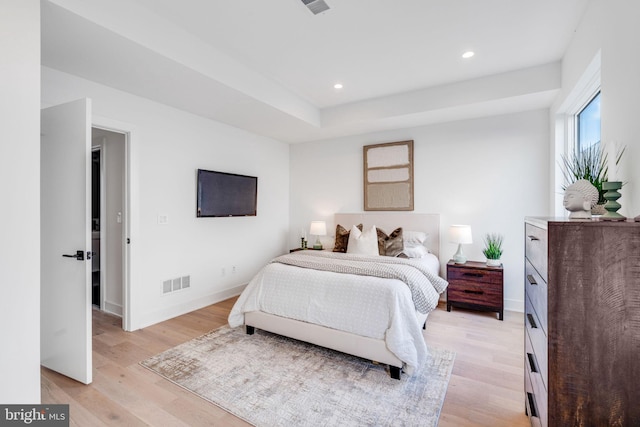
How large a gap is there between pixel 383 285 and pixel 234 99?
2.47m

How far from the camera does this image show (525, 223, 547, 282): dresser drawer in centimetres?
112

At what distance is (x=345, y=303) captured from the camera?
2.43 meters

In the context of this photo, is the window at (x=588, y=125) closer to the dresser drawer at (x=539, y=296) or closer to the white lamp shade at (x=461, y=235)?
the white lamp shade at (x=461, y=235)

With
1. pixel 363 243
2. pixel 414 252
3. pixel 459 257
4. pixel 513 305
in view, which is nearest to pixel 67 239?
pixel 363 243

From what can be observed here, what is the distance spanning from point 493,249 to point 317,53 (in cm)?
304

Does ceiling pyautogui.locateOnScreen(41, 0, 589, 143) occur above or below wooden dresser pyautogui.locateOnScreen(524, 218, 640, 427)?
above

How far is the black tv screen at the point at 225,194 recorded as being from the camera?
3.78 metres

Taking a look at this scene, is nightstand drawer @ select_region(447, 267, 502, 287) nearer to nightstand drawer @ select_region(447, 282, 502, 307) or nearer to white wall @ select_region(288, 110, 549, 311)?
nightstand drawer @ select_region(447, 282, 502, 307)

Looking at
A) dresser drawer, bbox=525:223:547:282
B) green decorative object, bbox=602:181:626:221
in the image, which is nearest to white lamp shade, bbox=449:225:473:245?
dresser drawer, bbox=525:223:547:282

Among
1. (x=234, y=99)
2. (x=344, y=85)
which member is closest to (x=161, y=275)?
(x=234, y=99)

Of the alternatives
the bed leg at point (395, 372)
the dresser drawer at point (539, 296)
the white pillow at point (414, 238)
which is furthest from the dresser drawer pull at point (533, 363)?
the white pillow at point (414, 238)

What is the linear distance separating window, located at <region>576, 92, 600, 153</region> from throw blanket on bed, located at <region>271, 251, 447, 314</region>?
65.6 inches

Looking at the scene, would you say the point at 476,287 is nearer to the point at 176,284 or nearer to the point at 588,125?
the point at 588,125
